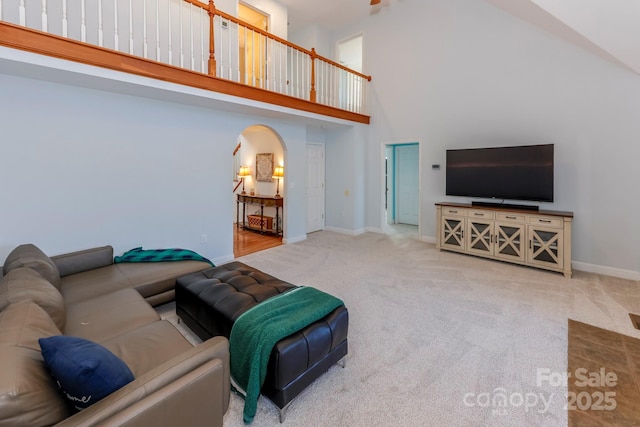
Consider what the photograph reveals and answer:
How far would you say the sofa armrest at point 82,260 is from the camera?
2881 millimetres

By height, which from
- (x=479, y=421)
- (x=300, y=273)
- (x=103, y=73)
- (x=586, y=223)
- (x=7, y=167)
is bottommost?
(x=479, y=421)

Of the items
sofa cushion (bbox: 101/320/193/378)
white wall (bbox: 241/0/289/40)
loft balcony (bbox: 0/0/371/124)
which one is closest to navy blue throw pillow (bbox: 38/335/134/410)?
sofa cushion (bbox: 101/320/193/378)

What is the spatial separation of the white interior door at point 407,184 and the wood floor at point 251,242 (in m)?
3.47

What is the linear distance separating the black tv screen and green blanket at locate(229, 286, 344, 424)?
12.5ft

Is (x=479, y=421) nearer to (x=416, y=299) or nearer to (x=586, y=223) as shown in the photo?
(x=416, y=299)

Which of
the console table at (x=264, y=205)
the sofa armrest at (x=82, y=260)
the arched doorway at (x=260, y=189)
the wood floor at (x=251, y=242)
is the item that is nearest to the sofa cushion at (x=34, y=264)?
the sofa armrest at (x=82, y=260)

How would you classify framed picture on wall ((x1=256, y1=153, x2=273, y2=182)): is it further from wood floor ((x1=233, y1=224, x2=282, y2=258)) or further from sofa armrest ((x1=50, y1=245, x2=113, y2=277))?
sofa armrest ((x1=50, y1=245, x2=113, y2=277))

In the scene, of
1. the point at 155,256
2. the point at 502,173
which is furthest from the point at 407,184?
the point at 155,256

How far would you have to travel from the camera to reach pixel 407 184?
775 centimetres

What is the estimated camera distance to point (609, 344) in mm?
2457

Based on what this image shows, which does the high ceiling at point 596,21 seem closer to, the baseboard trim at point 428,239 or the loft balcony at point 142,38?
the loft balcony at point 142,38

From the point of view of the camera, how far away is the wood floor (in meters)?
5.35

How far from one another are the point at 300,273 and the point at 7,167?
3350 millimetres

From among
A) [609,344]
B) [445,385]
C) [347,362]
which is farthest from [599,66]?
[347,362]
